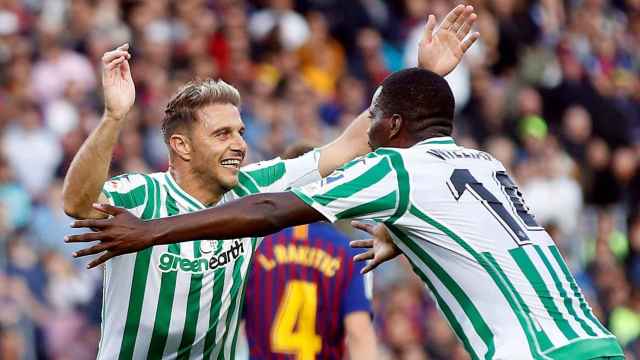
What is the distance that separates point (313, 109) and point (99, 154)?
30.7 ft

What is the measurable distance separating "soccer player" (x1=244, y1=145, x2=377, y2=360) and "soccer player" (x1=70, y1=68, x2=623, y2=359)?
104 inches

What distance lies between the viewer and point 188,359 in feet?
24.5

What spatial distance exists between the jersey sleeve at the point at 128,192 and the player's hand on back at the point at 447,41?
1.60 m

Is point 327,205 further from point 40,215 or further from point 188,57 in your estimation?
point 188,57

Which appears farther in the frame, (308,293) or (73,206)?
(308,293)

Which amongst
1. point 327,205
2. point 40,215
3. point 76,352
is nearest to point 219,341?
point 327,205

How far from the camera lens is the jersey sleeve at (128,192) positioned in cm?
726

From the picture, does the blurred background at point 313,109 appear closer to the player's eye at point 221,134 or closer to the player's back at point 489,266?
the player's eye at point 221,134

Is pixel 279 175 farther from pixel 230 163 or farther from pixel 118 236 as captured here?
pixel 118 236

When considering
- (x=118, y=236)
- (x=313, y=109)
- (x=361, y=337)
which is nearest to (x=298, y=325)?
(x=361, y=337)

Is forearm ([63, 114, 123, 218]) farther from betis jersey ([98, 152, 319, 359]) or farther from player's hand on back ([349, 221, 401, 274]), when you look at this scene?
player's hand on back ([349, 221, 401, 274])

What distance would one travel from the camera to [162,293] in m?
7.36

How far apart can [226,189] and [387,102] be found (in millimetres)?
1334

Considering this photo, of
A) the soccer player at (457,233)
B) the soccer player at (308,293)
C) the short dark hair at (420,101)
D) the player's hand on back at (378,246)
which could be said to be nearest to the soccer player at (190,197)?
the player's hand on back at (378,246)
